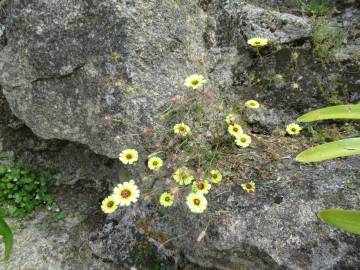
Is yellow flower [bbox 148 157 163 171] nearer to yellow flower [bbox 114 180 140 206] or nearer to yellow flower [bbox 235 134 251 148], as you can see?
yellow flower [bbox 114 180 140 206]

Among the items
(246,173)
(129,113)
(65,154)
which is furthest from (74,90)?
(246,173)

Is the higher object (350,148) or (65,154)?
(350,148)

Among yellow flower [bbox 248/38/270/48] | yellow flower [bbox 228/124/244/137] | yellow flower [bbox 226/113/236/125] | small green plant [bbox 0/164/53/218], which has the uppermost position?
yellow flower [bbox 248/38/270/48]

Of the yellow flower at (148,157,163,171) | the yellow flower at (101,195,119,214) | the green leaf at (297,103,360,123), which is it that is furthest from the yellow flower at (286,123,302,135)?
the yellow flower at (101,195,119,214)

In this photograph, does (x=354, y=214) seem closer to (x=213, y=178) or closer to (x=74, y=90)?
(x=213, y=178)

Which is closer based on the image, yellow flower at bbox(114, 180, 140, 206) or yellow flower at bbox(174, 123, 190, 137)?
yellow flower at bbox(114, 180, 140, 206)

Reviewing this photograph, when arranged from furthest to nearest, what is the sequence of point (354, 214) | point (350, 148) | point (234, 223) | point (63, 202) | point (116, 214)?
point (63, 202) < point (116, 214) < point (234, 223) < point (350, 148) < point (354, 214)

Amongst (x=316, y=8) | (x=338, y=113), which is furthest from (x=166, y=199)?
(x=316, y=8)
